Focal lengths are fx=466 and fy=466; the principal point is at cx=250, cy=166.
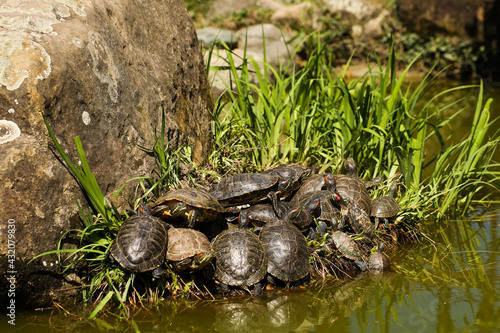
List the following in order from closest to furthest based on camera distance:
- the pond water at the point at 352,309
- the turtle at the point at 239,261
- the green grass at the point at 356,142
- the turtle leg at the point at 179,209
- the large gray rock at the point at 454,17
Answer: the pond water at the point at 352,309, the turtle at the point at 239,261, the turtle leg at the point at 179,209, the green grass at the point at 356,142, the large gray rock at the point at 454,17

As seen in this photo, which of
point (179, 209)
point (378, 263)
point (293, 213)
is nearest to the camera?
point (179, 209)

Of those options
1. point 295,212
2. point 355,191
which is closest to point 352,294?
point 295,212

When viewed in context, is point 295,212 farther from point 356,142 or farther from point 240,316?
point 356,142

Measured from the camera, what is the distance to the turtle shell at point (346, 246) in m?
3.78

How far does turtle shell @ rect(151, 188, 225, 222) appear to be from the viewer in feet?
11.5

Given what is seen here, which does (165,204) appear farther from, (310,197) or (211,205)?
(310,197)

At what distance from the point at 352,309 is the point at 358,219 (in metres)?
1.06

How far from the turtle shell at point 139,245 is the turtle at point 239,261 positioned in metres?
0.44

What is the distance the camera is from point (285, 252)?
11.5 ft

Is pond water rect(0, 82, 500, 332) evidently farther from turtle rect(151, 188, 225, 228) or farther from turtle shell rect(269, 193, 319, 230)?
turtle rect(151, 188, 225, 228)

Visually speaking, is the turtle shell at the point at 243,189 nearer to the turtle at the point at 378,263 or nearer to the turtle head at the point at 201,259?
the turtle head at the point at 201,259

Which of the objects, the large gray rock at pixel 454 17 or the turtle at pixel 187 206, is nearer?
the turtle at pixel 187 206

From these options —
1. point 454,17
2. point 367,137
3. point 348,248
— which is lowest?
point 348,248

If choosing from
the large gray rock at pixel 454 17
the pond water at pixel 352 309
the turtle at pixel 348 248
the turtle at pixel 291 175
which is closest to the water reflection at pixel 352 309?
the pond water at pixel 352 309
